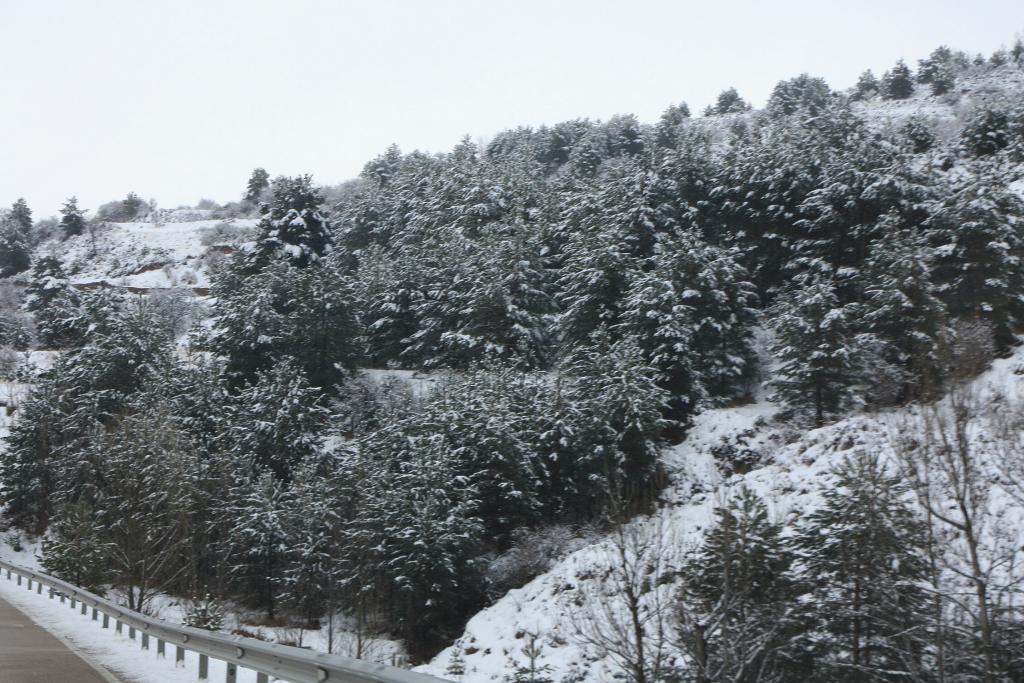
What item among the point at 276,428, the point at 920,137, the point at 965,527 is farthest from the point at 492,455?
the point at 920,137

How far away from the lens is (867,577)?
18.2m

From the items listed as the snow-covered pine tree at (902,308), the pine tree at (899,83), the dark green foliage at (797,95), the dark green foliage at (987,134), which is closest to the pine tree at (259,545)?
the snow-covered pine tree at (902,308)

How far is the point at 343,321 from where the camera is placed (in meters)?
54.9

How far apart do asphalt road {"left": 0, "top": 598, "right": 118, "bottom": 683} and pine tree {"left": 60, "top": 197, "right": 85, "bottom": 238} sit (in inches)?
5913

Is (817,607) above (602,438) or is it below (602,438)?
below

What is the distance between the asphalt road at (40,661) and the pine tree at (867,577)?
14.5 m

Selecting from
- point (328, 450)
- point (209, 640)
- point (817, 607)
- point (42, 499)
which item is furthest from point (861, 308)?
point (42, 499)

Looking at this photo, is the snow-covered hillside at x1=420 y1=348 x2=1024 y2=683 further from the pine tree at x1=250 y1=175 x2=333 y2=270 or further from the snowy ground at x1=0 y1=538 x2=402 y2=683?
the pine tree at x1=250 y1=175 x2=333 y2=270

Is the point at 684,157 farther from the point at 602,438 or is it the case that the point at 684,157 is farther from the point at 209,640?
the point at 209,640

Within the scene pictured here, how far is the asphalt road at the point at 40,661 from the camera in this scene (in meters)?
8.48

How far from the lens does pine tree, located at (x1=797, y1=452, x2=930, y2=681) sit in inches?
650

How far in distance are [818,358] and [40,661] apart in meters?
33.8

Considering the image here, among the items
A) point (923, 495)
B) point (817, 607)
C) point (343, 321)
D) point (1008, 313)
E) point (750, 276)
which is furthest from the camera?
point (343, 321)

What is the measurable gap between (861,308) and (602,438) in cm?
1495
